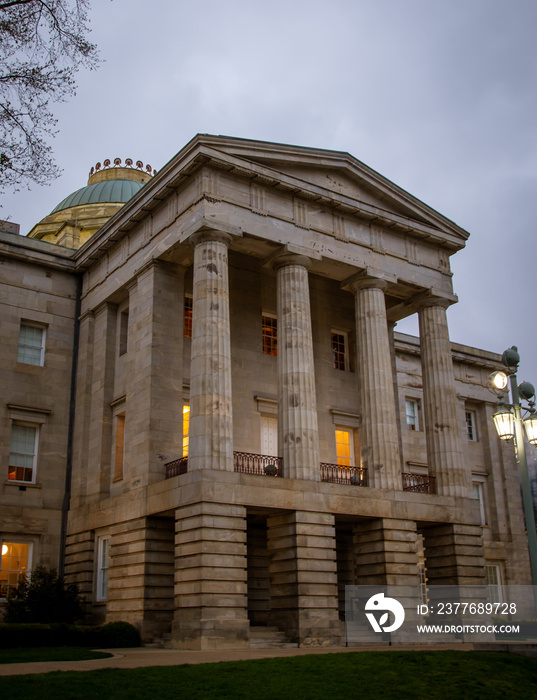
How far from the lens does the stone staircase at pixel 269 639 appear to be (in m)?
24.1

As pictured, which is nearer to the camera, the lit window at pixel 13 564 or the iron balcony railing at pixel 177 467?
the iron balcony railing at pixel 177 467

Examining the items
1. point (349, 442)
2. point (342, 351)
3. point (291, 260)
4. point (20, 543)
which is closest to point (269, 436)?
point (349, 442)

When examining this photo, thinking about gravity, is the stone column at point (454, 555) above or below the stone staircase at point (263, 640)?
above

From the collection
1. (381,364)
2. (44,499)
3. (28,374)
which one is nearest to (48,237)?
(28,374)

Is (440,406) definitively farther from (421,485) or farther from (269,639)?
(269,639)

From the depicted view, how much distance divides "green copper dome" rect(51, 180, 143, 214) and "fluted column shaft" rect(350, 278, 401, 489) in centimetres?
2619

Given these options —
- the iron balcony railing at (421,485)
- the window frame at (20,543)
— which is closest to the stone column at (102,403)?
the window frame at (20,543)

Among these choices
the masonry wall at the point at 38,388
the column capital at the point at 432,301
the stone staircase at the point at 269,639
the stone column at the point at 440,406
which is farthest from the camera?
the column capital at the point at 432,301

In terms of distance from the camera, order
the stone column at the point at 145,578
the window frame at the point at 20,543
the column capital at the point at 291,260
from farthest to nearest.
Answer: the window frame at the point at 20,543, the column capital at the point at 291,260, the stone column at the point at 145,578

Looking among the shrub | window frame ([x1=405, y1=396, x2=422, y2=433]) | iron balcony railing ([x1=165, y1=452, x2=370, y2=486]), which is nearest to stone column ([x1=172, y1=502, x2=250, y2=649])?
iron balcony railing ([x1=165, y1=452, x2=370, y2=486])

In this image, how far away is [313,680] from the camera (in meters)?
14.5

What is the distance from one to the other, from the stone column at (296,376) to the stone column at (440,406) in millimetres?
7122

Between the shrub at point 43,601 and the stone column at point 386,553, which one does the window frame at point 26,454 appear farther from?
the stone column at point 386,553

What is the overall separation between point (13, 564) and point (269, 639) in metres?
12.2
